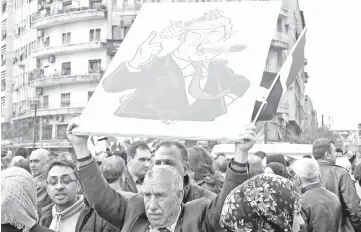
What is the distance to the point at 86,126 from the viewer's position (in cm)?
406

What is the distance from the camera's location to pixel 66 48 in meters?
47.8

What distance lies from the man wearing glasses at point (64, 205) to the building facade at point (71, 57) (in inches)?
1621

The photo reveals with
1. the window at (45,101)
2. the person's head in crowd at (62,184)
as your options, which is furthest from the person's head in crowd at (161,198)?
the window at (45,101)

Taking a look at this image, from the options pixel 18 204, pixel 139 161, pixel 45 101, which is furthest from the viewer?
pixel 45 101

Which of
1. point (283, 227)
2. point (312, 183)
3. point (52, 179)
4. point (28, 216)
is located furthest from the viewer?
point (312, 183)

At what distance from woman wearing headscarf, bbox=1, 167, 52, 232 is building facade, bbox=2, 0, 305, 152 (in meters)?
42.7

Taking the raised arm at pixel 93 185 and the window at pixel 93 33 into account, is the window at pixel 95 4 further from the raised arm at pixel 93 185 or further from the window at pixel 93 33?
the raised arm at pixel 93 185

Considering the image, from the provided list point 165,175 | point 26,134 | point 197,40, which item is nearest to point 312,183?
point 197,40

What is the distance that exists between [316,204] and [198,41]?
2042 millimetres

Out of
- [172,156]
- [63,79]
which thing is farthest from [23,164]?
[63,79]

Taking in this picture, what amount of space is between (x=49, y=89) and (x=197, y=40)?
46.9m

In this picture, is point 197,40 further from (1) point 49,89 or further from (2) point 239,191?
(1) point 49,89

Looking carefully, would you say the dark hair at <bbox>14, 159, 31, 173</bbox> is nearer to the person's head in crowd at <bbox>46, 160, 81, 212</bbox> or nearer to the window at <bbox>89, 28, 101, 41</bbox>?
the person's head in crowd at <bbox>46, 160, 81, 212</bbox>

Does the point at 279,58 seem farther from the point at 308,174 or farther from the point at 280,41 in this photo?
the point at 308,174
